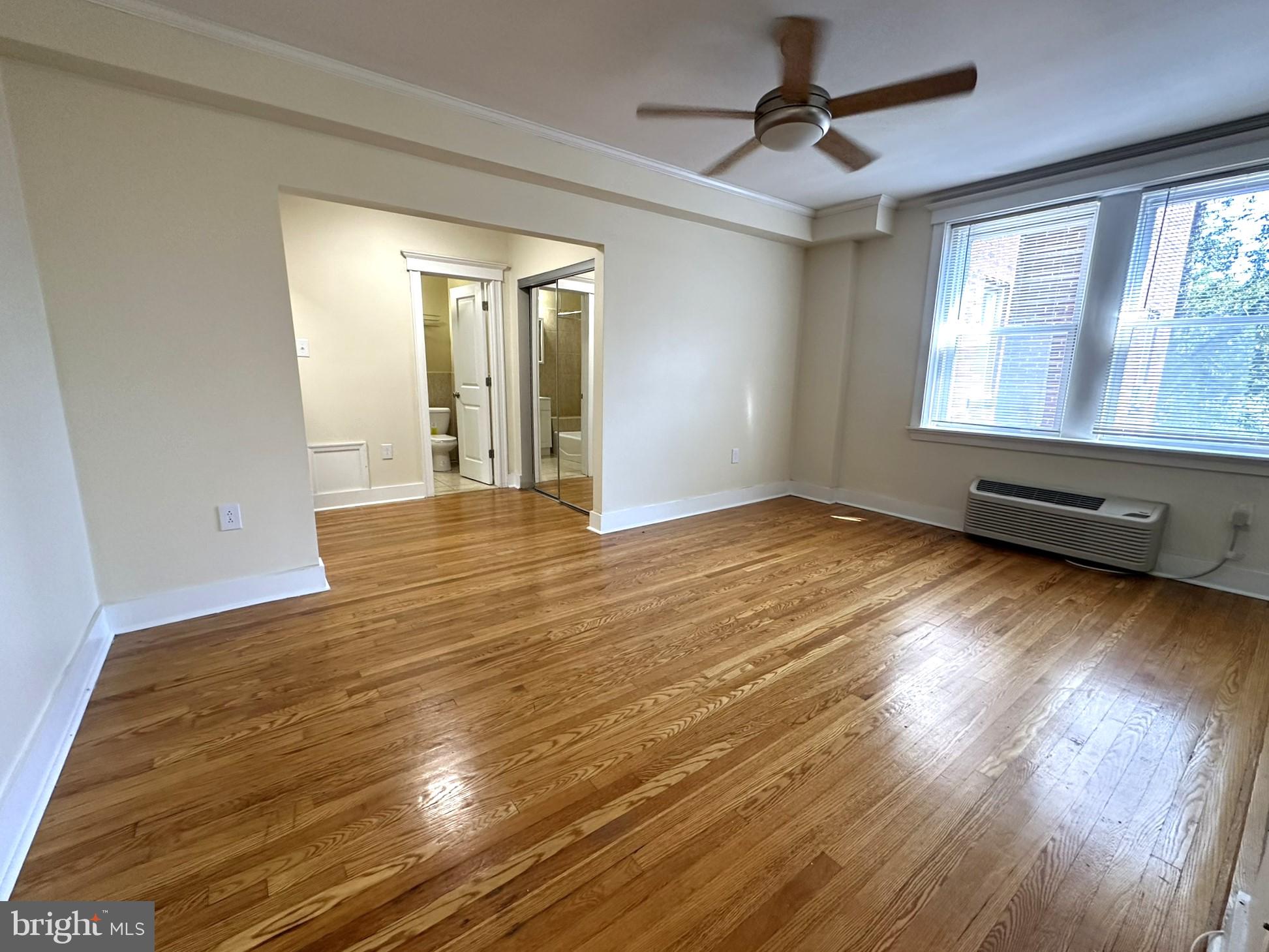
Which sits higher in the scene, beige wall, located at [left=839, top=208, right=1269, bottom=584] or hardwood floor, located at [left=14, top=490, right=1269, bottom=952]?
beige wall, located at [left=839, top=208, right=1269, bottom=584]

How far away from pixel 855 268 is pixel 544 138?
300cm

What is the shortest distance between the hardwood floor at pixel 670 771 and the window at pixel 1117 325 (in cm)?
118

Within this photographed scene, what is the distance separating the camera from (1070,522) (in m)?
3.32

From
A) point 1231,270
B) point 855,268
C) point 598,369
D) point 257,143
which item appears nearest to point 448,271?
point 598,369

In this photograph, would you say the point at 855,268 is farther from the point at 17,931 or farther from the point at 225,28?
the point at 17,931

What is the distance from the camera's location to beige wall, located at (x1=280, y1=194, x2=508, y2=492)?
3963 mm

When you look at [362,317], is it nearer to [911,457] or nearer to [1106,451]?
[911,457]

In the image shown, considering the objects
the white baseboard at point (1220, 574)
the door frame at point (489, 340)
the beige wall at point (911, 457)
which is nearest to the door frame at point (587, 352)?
the door frame at point (489, 340)

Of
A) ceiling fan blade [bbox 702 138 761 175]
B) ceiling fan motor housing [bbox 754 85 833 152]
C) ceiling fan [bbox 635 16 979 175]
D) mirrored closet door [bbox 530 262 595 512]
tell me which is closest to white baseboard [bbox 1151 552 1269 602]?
ceiling fan [bbox 635 16 979 175]

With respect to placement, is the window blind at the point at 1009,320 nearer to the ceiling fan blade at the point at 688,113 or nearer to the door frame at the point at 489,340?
the ceiling fan blade at the point at 688,113

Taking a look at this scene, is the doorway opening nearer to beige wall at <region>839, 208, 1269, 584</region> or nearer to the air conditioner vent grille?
beige wall at <region>839, 208, 1269, 584</region>

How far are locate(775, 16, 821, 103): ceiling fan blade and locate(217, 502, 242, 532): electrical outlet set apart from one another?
3.20 m

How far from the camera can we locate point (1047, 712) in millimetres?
1864

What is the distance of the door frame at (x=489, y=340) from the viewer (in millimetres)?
4438
